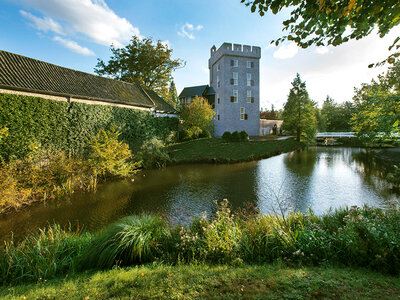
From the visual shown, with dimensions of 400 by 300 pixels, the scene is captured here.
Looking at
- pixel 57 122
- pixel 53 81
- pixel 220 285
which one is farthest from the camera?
pixel 53 81

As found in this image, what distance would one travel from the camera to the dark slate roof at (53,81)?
11.5 meters

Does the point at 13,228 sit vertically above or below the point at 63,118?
below

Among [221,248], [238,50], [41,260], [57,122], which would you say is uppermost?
[238,50]

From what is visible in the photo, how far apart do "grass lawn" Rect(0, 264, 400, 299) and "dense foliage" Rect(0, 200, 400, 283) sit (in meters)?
0.42

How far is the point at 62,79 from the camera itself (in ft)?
47.2

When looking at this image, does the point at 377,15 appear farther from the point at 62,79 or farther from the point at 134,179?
the point at 62,79

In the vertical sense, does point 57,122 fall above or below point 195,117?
below

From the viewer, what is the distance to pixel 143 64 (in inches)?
1160

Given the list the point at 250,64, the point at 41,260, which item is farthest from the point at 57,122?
A: the point at 250,64

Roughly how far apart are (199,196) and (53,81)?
43.2 feet

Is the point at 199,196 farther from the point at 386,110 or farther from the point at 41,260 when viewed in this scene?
the point at 386,110

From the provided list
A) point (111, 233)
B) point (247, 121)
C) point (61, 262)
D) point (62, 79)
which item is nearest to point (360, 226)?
point (111, 233)

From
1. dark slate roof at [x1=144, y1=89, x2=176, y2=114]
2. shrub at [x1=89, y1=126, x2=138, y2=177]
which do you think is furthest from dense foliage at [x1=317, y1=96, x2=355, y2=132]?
shrub at [x1=89, y1=126, x2=138, y2=177]

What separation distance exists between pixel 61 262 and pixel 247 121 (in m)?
31.3
